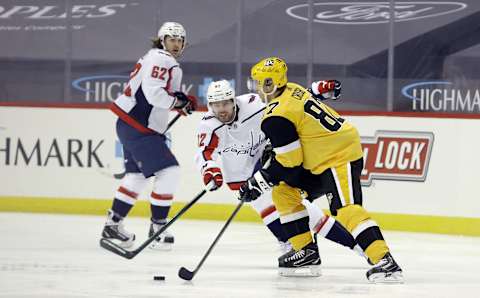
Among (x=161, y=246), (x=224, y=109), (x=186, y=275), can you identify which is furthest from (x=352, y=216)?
(x=161, y=246)

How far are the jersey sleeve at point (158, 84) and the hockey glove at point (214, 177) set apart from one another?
1007 millimetres

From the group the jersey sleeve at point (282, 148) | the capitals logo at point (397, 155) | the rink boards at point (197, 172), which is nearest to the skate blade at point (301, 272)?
the jersey sleeve at point (282, 148)

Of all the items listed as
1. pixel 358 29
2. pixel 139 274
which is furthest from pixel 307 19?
pixel 139 274

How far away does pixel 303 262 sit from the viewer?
596 centimetres

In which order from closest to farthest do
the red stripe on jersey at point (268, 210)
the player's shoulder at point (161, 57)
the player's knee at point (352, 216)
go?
the player's knee at point (352, 216)
the red stripe on jersey at point (268, 210)
the player's shoulder at point (161, 57)

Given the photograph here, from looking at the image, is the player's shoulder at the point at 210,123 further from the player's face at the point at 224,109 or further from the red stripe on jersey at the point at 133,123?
the red stripe on jersey at the point at 133,123

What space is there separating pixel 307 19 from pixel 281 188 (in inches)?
144

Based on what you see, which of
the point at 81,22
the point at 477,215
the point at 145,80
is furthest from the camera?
the point at 81,22

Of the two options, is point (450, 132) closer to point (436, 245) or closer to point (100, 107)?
point (436, 245)

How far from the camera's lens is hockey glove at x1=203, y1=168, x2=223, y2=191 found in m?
6.09

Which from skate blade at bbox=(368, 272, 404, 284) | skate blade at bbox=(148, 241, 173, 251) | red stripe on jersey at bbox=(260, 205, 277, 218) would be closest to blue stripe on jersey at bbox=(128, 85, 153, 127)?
skate blade at bbox=(148, 241, 173, 251)

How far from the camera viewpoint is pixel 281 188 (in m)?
5.88

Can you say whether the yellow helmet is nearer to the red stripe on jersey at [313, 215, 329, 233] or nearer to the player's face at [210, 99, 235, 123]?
the player's face at [210, 99, 235, 123]

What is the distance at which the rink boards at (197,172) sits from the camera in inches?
327
